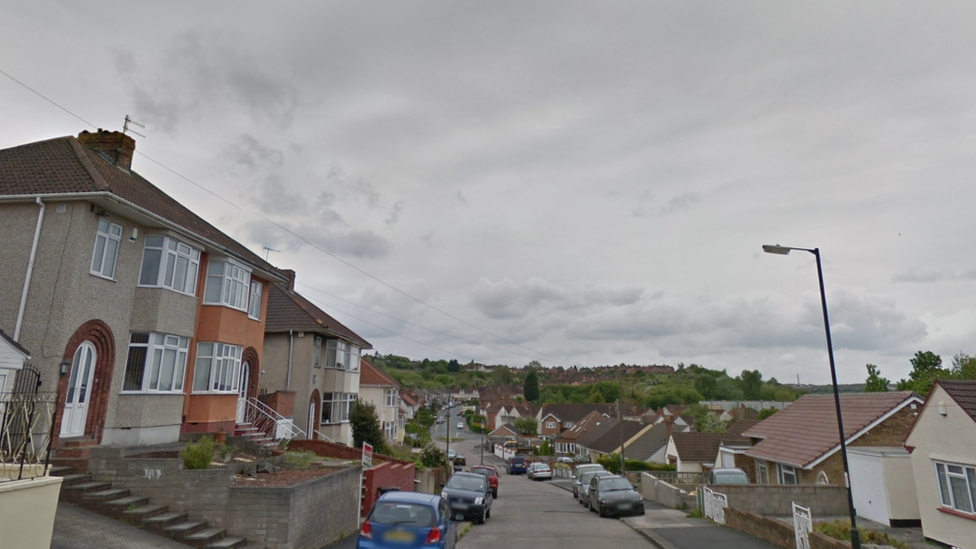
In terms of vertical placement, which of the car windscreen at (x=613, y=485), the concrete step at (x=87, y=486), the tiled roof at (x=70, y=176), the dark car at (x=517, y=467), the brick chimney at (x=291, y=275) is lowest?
the dark car at (x=517, y=467)

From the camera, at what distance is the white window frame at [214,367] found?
17.7 metres

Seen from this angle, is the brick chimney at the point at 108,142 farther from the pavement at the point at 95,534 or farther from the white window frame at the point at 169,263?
the pavement at the point at 95,534

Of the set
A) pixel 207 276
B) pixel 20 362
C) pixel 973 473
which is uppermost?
pixel 207 276

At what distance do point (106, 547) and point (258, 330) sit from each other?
509 inches

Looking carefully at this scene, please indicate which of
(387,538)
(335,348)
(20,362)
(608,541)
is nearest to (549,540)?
(608,541)

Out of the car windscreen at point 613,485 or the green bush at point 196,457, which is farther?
the car windscreen at point 613,485

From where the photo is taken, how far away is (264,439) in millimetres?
19469

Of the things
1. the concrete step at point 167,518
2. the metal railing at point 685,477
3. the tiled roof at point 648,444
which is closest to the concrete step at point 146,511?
the concrete step at point 167,518

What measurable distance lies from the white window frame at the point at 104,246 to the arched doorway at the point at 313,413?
14.0 metres

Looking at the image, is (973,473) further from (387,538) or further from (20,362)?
(20,362)

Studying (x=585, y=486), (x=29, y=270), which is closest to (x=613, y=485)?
(x=585, y=486)

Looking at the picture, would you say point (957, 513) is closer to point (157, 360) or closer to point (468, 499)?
point (468, 499)

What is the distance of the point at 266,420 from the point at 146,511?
1235 cm

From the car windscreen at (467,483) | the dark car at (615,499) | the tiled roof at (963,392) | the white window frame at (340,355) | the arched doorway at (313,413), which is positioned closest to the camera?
the tiled roof at (963,392)
